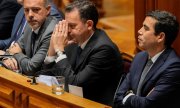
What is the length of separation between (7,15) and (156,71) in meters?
1.36

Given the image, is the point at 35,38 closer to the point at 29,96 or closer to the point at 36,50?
the point at 36,50

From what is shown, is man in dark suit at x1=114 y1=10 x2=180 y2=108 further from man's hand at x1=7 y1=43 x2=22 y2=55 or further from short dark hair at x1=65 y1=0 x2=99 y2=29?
man's hand at x1=7 y1=43 x2=22 y2=55

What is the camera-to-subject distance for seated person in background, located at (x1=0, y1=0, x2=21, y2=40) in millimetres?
2568

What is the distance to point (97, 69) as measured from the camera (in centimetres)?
169

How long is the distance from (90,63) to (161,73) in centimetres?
34

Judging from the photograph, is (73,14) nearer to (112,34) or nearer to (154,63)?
(154,63)

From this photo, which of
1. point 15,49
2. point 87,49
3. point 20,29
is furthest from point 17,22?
point 87,49

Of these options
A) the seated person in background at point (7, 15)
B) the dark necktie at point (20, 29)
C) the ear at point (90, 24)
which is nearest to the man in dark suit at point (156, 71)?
the ear at point (90, 24)

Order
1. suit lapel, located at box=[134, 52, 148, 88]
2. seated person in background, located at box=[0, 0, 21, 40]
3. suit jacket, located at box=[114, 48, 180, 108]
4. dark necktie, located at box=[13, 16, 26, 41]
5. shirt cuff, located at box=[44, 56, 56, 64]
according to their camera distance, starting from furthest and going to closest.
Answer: seated person in background, located at box=[0, 0, 21, 40] → dark necktie, located at box=[13, 16, 26, 41] → shirt cuff, located at box=[44, 56, 56, 64] → suit lapel, located at box=[134, 52, 148, 88] → suit jacket, located at box=[114, 48, 180, 108]

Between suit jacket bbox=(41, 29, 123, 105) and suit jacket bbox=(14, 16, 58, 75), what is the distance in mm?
165

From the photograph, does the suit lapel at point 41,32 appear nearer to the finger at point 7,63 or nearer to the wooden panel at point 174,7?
the finger at point 7,63

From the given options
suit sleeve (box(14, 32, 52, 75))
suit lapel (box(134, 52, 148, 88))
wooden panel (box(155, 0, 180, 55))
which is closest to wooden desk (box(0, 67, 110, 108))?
suit sleeve (box(14, 32, 52, 75))

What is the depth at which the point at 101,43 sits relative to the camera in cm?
171

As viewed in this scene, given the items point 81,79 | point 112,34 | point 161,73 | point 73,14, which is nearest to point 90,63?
point 81,79
